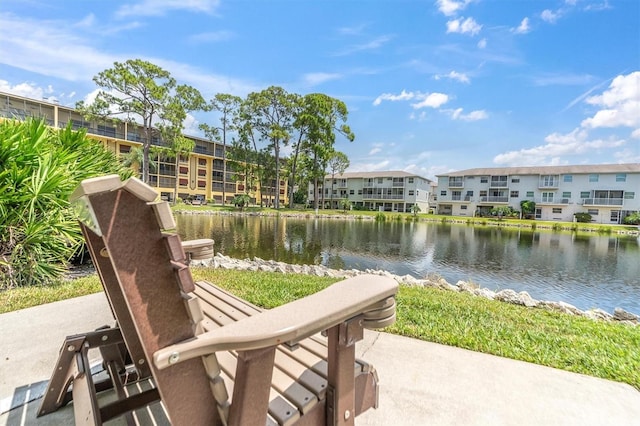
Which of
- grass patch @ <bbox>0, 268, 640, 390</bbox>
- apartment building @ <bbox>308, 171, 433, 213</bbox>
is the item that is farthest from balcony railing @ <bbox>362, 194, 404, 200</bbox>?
grass patch @ <bbox>0, 268, 640, 390</bbox>

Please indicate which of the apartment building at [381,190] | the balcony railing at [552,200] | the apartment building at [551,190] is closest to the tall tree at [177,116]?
the apartment building at [381,190]

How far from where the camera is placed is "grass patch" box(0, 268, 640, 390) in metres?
2.43

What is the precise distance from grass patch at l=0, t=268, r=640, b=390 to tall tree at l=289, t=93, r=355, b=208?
32.2 metres

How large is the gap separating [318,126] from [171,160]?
895 inches

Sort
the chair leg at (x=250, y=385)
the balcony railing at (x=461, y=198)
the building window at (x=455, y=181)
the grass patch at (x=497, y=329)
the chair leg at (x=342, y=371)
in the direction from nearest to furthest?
A: 1. the chair leg at (x=250, y=385)
2. the chair leg at (x=342, y=371)
3. the grass patch at (x=497, y=329)
4. the balcony railing at (x=461, y=198)
5. the building window at (x=455, y=181)

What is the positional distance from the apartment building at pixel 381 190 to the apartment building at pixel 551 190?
13.3 feet

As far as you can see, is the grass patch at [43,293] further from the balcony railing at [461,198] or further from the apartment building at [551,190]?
the balcony railing at [461,198]

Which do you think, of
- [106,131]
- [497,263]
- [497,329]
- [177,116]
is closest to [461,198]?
[497,263]

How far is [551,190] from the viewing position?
39344mm

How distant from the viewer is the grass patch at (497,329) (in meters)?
2.43

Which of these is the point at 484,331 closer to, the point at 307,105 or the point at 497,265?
the point at 497,265

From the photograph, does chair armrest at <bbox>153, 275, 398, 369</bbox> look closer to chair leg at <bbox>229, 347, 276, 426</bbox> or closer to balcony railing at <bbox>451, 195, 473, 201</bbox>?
chair leg at <bbox>229, 347, 276, 426</bbox>

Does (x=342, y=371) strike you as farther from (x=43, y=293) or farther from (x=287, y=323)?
(x=43, y=293)

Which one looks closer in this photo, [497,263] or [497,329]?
[497,329]
